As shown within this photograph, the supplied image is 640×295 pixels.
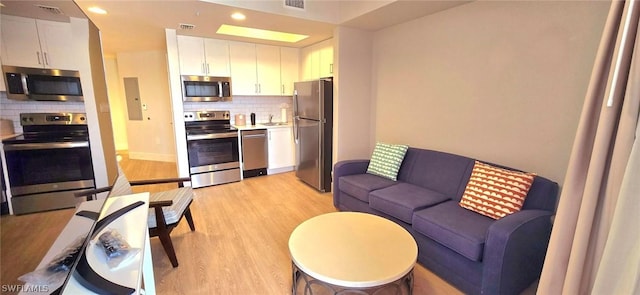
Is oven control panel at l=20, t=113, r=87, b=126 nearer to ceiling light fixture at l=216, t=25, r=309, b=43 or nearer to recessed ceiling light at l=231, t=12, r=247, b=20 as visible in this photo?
recessed ceiling light at l=231, t=12, r=247, b=20

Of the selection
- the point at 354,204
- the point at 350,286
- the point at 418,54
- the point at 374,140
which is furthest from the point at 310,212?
the point at 418,54

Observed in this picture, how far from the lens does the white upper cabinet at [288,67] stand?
4883 millimetres

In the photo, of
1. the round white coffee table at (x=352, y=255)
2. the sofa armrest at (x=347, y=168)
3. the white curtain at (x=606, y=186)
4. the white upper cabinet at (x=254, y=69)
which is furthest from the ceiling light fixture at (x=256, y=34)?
the white curtain at (x=606, y=186)

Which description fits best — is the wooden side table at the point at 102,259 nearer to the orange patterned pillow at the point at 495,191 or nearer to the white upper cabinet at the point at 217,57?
the orange patterned pillow at the point at 495,191

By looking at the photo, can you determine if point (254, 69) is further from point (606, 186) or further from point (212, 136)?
point (606, 186)

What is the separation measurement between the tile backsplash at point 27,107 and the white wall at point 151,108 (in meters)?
4.73

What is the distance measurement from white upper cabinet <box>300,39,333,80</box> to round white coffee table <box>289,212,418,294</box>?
105 inches

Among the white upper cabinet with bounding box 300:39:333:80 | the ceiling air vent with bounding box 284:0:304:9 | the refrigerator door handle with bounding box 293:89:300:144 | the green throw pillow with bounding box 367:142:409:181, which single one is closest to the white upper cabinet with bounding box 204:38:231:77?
the refrigerator door handle with bounding box 293:89:300:144

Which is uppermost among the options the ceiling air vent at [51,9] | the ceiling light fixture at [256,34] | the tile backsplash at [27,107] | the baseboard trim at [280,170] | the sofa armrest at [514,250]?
the ceiling light fixture at [256,34]

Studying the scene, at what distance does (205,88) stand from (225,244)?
2.66 metres

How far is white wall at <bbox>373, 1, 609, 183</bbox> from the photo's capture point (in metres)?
2.03

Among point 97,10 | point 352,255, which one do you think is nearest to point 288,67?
point 97,10

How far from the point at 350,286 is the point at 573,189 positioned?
1.09 m

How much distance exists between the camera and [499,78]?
2.45 metres
